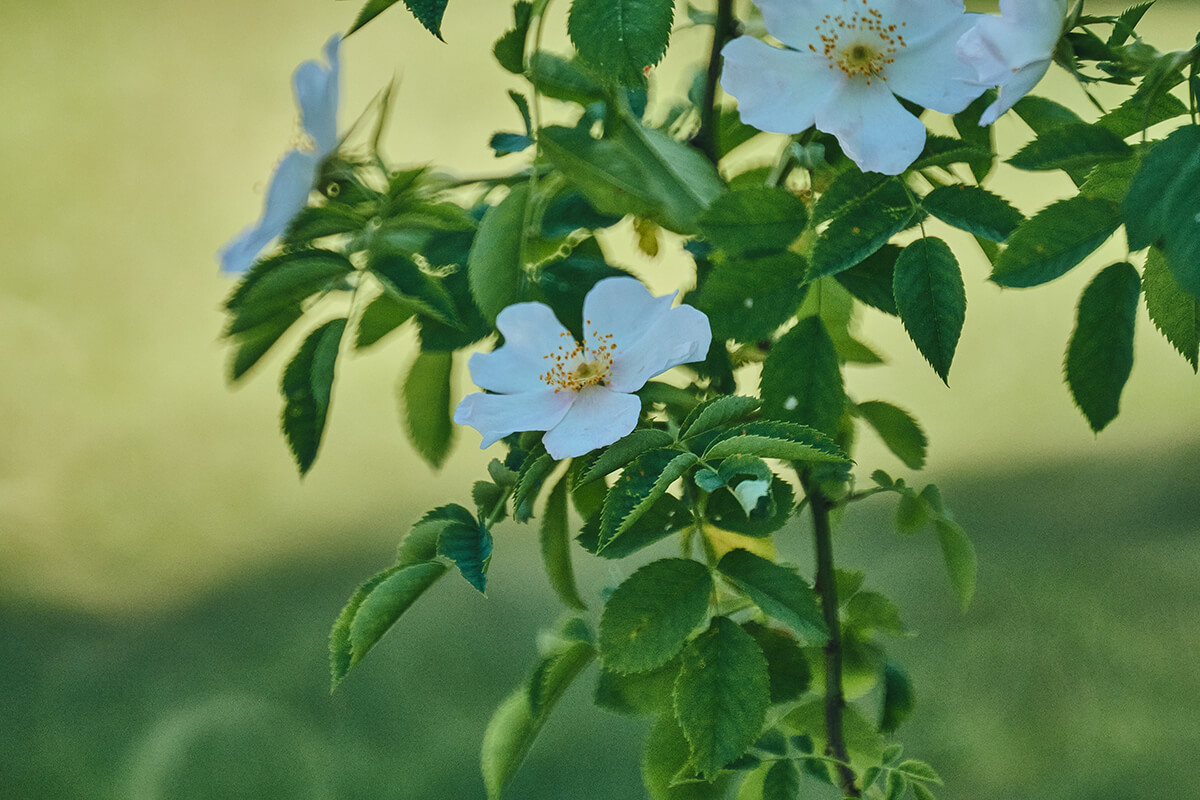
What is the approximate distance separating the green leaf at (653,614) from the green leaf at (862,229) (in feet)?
0.41

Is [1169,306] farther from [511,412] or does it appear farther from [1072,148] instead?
[511,412]

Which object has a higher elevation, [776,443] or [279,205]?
[279,205]

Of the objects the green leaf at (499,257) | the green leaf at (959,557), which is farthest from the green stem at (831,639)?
the green leaf at (499,257)

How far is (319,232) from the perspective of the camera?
0.42 metres

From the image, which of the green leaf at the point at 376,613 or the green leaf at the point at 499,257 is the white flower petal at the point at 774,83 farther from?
the green leaf at the point at 376,613

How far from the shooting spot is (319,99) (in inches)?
16.5

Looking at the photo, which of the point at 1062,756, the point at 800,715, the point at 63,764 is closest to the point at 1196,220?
the point at 800,715

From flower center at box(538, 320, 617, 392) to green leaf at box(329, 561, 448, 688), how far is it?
0.09 meters

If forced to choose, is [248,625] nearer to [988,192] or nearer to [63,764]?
[63,764]

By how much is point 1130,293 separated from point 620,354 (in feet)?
0.60

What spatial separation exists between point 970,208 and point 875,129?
0.14ft

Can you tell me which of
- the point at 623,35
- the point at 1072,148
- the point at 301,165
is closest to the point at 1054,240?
the point at 1072,148

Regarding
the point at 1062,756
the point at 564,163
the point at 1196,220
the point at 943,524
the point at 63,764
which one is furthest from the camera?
the point at 63,764

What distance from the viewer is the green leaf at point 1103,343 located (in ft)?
1.15
